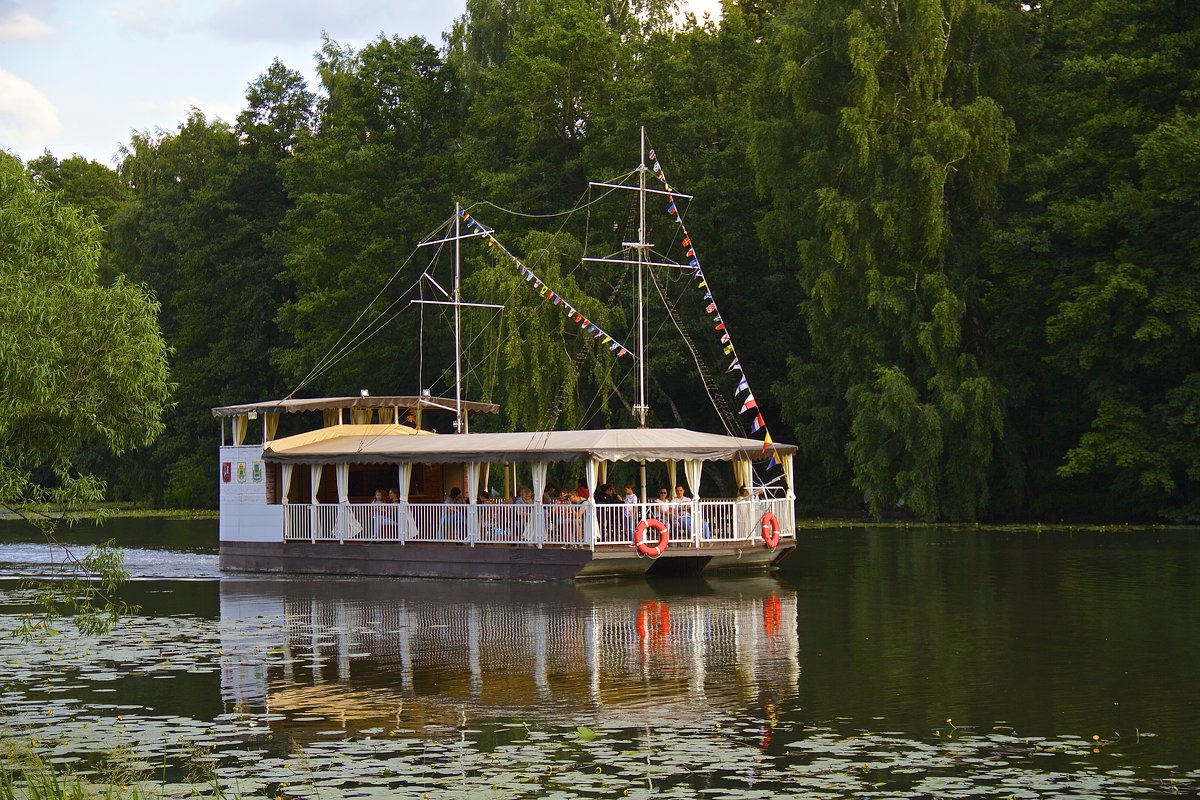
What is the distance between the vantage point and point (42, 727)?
14.6 metres

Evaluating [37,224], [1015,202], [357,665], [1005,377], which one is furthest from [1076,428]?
[37,224]

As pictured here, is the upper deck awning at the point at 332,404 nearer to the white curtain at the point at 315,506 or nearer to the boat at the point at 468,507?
the boat at the point at 468,507

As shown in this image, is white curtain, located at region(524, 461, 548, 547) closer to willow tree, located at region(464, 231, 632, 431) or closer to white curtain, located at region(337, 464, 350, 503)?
white curtain, located at region(337, 464, 350, 503)

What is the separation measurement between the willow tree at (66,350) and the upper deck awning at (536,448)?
12467 millimetres

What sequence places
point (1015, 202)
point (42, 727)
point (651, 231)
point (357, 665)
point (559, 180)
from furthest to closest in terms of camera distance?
1. point (559, 180)
2. point (651, 231)
3. point (1015, 202)
4. point (357, 665)
5. point (42, 727)

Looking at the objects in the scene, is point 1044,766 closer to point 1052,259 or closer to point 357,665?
point 357,665

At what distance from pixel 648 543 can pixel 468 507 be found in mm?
4163

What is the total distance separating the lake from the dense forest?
1575cm

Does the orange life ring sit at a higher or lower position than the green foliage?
lower

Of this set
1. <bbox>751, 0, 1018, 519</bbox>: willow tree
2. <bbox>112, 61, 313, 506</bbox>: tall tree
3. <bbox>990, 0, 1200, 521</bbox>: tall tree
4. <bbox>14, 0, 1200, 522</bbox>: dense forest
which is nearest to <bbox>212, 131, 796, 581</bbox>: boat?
<bbox>14, 0, 1200, 522</bbox>: dense forest

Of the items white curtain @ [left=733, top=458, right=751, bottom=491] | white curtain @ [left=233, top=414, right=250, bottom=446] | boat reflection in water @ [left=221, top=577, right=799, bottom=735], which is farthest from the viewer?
white curtain @ [left=233, top=414, right=250, bottom=446]

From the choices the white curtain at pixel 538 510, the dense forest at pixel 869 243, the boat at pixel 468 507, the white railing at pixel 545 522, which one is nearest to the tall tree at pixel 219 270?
the dense forest at pixel 869 243

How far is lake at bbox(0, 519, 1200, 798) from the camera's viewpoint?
40.7ft

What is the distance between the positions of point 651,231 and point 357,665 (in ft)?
118
